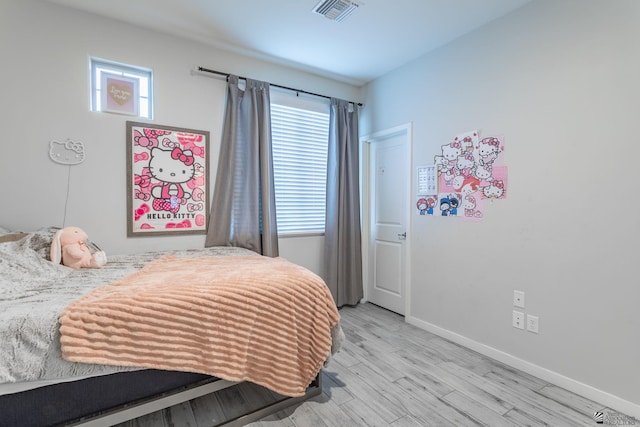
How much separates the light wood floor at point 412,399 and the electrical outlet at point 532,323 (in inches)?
12.4

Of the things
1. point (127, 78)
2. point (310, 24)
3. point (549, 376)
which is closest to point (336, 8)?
point (310, 24)

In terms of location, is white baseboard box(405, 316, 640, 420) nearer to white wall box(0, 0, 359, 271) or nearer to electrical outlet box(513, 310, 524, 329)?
electrical outlet box(513, 310, 524, 329)

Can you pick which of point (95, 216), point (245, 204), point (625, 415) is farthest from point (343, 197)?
point (625, 415)

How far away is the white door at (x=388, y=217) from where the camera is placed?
3.11 metres

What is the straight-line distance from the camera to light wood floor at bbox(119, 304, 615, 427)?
1588mm

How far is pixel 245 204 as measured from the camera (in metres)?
2.78

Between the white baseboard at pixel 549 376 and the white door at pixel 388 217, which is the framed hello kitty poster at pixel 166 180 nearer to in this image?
the white door at pixel 388 217

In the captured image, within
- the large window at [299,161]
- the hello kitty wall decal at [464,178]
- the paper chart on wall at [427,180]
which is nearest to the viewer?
the hello kitty wall decal at [464,178]

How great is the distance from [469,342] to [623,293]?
109 cm

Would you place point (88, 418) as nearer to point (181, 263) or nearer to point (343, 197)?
point (181, 263)

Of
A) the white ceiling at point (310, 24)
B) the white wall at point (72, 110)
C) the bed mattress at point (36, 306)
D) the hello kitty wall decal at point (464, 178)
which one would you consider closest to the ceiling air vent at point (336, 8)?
the white ceiling at point (310, 24)

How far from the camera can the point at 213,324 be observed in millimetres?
1402

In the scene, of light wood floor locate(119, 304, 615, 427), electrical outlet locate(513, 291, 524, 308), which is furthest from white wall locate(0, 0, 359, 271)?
electrical outlet locate(513, 291, 524, 308)

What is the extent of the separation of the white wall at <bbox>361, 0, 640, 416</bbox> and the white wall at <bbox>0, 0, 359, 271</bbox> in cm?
239
